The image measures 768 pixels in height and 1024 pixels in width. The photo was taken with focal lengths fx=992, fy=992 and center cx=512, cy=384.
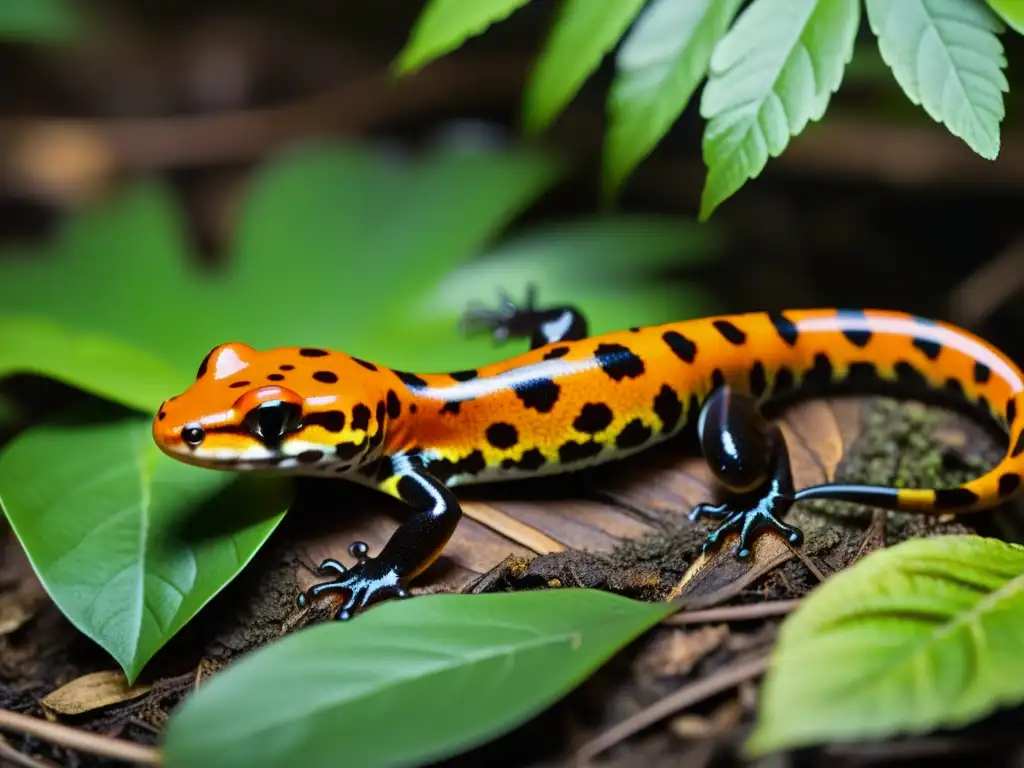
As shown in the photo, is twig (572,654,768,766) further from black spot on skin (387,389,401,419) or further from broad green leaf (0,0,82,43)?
broad green leaf (0,0,82,43)

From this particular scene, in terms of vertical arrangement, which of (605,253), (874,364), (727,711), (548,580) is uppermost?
(605,253)

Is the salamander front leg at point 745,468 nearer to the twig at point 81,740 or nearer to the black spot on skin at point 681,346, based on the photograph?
the black spot on skin at point 681,346

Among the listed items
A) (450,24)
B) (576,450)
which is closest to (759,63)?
(450,24)

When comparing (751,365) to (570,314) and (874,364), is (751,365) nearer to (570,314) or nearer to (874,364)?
(874,364)

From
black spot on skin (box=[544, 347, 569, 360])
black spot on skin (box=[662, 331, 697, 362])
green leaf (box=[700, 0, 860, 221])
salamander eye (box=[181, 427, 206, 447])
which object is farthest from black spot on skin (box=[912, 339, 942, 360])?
salamander eye (box=[181, 427, 206, 447])

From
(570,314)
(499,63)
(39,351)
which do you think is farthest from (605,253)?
(39,351)

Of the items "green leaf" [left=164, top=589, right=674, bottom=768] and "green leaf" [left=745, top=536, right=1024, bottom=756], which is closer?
"green leaf" [left=745, top=536, right=1024, bottom=756]

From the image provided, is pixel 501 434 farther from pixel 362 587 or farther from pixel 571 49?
pixel 571 49
